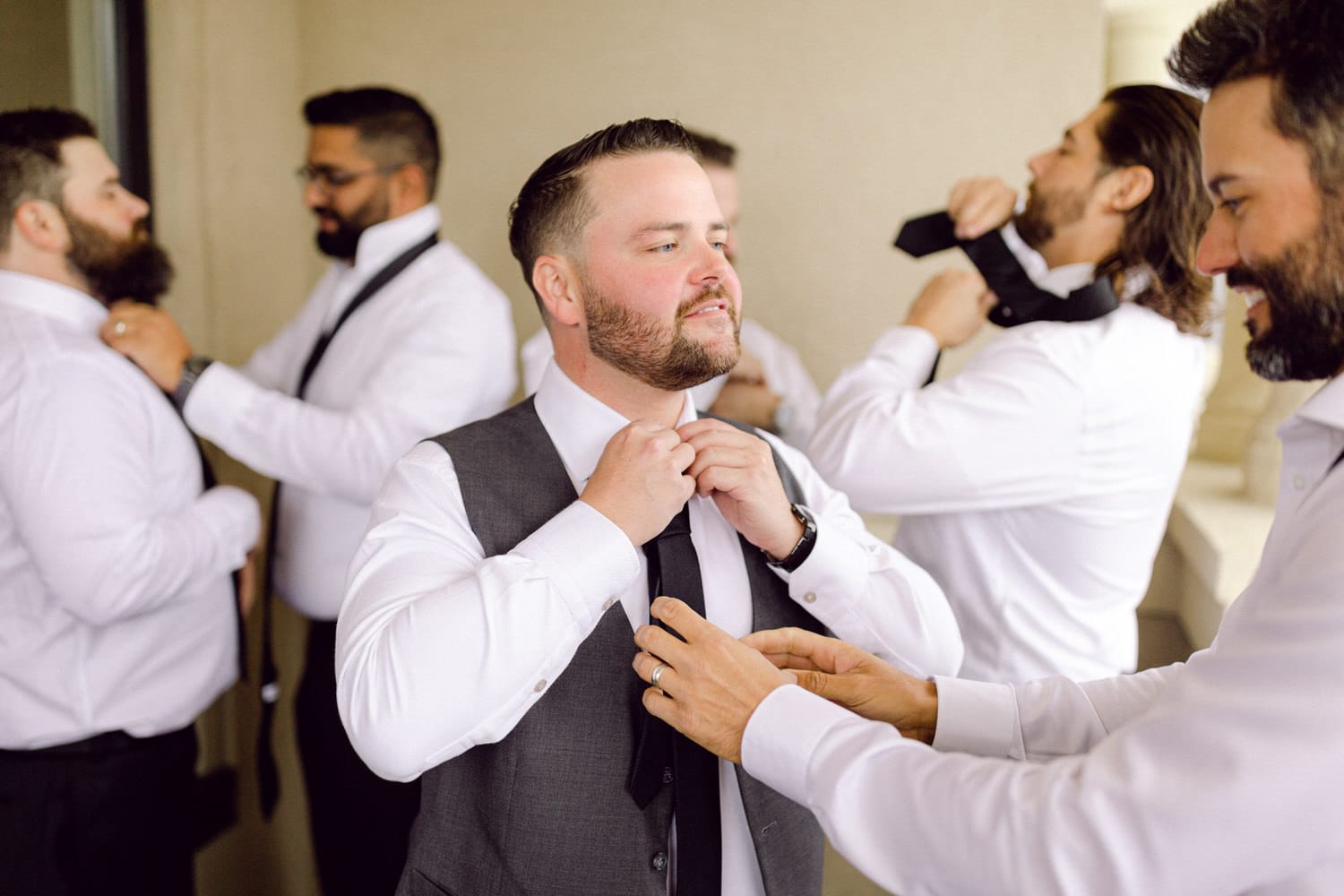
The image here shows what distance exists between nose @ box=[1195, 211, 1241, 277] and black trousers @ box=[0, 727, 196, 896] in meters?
1.93

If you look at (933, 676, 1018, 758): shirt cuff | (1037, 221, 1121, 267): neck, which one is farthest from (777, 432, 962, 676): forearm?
(1037, 221, 1121, 267): neck

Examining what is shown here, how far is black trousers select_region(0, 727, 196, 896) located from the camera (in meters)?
1.88

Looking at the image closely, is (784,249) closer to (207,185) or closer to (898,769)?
(207,185)

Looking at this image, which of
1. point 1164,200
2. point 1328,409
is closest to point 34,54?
point 1164,200

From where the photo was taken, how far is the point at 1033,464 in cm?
180

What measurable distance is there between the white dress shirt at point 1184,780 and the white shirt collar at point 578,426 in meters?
0.48

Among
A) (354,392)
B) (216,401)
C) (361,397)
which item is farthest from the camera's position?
(354,392)

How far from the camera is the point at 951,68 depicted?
9.47 feet

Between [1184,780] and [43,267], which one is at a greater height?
[43,267]

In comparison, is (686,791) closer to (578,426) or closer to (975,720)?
(975,720)

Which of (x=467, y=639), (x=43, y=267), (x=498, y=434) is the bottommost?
(x=467, y=639)

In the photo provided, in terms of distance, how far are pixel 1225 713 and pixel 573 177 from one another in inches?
38.0

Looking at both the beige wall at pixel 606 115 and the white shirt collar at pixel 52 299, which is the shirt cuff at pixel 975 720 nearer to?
the white shirt collar at pixel 52 299

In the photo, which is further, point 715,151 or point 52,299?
point 715,151
